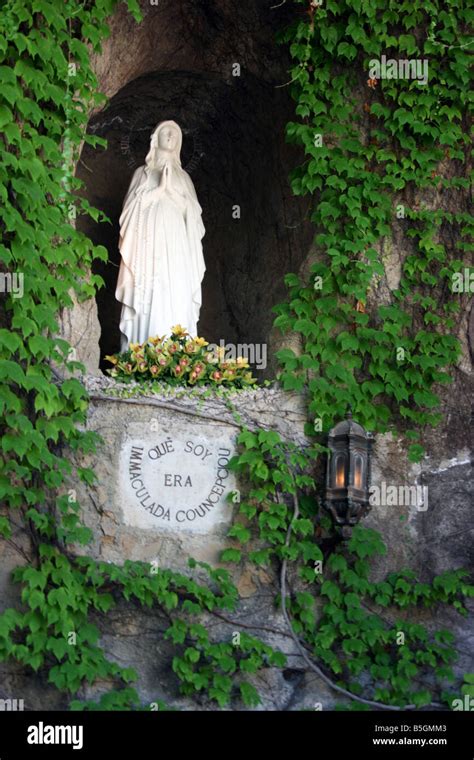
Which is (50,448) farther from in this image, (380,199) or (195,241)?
(380,199)

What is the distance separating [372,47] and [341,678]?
13.8ft

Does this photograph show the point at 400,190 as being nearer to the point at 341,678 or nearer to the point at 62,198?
the point at 62,198

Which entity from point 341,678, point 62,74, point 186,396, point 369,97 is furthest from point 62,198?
point 341,678

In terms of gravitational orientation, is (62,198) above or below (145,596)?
above

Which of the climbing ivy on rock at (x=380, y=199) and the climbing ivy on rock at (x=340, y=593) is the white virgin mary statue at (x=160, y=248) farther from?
the climbing ivy on rock at (x=340, y=593)

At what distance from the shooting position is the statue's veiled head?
10812 mm

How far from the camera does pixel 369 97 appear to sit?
10586 mm

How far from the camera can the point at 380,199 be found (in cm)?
1031

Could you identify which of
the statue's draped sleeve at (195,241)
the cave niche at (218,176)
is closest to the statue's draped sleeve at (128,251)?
the statue's draped sleeve at (195,241)

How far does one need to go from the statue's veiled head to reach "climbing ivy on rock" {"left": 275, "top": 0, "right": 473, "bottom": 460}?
2.93ft

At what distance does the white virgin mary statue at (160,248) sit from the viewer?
1047 cm

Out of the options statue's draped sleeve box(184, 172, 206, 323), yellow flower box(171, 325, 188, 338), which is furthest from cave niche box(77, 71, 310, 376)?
yellow flower box(171, 325, 188, 338)

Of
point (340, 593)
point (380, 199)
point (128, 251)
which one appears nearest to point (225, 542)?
point (340, 593)

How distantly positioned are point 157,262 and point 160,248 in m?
0.10
